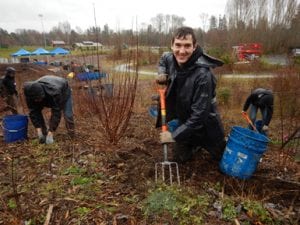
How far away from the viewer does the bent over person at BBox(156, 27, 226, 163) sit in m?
3.02

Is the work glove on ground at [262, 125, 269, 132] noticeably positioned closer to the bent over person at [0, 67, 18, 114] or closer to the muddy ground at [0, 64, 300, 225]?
the muddy ground at [0, 64, 300, 225]

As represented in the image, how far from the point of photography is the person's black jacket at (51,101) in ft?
13.7

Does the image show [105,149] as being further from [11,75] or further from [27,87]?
[11,75]

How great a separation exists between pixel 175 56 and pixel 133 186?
5.44 feet

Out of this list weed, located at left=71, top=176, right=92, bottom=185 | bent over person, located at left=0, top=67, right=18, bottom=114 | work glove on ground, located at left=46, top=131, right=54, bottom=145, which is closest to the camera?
weed, located at left=71, top=176, right=92, bottom=185

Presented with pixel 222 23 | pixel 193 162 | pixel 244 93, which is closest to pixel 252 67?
pixel 244 93

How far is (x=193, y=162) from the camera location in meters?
3.79

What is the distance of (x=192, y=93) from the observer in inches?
123

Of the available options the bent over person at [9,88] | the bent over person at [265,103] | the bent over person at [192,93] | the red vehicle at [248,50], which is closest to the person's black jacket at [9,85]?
the bent over person at [9,88]

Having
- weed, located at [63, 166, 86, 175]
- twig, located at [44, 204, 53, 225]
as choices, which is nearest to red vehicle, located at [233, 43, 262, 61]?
weed, located at [63, 166, 86, 175]

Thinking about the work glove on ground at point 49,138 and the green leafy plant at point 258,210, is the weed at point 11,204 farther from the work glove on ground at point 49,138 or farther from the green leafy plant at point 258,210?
the green leafy plant at point 258,210

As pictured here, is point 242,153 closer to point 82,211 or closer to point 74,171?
point 82,211

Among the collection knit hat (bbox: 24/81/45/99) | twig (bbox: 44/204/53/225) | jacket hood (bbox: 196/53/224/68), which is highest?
jacket hood (bbox: 196/53/224/68)

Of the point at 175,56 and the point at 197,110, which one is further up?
the point at 175,56
